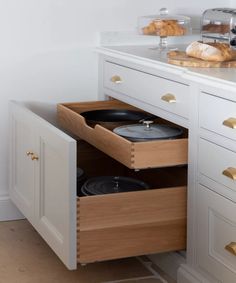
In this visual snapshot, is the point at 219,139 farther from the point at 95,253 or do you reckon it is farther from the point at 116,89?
the point at 116,89

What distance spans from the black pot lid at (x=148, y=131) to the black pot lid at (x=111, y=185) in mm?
232

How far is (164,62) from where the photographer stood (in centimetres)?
258

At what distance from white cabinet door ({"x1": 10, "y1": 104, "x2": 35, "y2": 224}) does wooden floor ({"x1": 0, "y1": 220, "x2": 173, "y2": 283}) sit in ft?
0.44

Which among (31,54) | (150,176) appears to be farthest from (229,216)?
(31,54)

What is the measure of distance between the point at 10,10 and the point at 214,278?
1.40 m

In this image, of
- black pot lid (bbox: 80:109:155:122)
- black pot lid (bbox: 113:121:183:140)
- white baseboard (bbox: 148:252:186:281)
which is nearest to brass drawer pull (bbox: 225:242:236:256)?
white baseboard (bbox: 148:252:186:281)

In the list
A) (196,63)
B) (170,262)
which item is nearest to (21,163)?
(170,262)

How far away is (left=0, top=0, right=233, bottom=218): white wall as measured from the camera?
308 cm

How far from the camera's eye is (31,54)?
312cm

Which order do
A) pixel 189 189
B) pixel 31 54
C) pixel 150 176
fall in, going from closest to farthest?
pixel 189 189 → pixel 150 176 → pixel 31 54

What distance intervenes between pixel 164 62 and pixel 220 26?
354 millimetres

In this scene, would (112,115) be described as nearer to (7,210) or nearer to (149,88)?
(149,88)

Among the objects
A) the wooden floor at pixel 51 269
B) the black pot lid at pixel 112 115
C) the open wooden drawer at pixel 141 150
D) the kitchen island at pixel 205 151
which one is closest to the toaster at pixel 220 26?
the kitchen island at pixel 205 151

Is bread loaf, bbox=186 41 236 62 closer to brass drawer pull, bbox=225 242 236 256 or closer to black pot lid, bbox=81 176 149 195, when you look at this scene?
black pot lid, bbox=81 176 149 195
